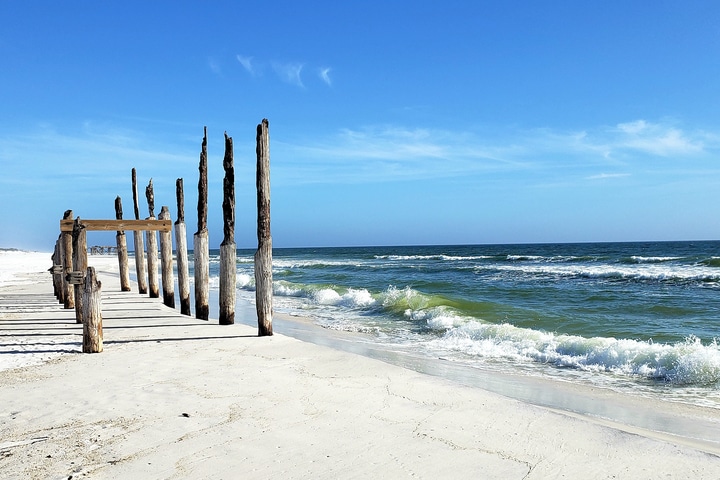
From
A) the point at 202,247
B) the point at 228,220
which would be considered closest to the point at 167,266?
the point at 202,247

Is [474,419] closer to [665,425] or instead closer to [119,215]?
[665,425]

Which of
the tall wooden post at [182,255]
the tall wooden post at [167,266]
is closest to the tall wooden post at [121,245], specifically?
the tall wooden post at [167,266]

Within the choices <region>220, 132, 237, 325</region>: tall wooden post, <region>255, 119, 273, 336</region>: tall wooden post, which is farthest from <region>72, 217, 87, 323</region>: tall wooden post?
<region>255, 119, 273, 336</region>: tall wooden post

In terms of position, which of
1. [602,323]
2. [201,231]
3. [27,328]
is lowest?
[602,323]

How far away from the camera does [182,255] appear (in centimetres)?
1237

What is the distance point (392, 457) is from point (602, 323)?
9.53 m

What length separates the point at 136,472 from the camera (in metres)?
3.56

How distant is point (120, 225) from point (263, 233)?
5.00m

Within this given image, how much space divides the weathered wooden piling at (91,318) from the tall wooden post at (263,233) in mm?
2350

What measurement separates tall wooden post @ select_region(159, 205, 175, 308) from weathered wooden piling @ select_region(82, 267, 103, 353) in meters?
5.95

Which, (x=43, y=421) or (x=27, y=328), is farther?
(x=27, y=328)

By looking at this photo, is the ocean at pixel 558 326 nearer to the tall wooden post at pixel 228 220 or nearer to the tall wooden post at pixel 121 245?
the tall wooden post at pixel 228 220

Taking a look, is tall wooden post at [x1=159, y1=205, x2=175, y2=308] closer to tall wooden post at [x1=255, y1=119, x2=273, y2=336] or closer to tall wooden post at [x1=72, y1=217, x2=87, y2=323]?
tall wooden post at [x1=72, y1=217, x2=87, y2=323]

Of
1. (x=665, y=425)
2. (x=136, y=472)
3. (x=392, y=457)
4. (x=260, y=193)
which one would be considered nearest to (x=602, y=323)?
(x=665, y=425)
